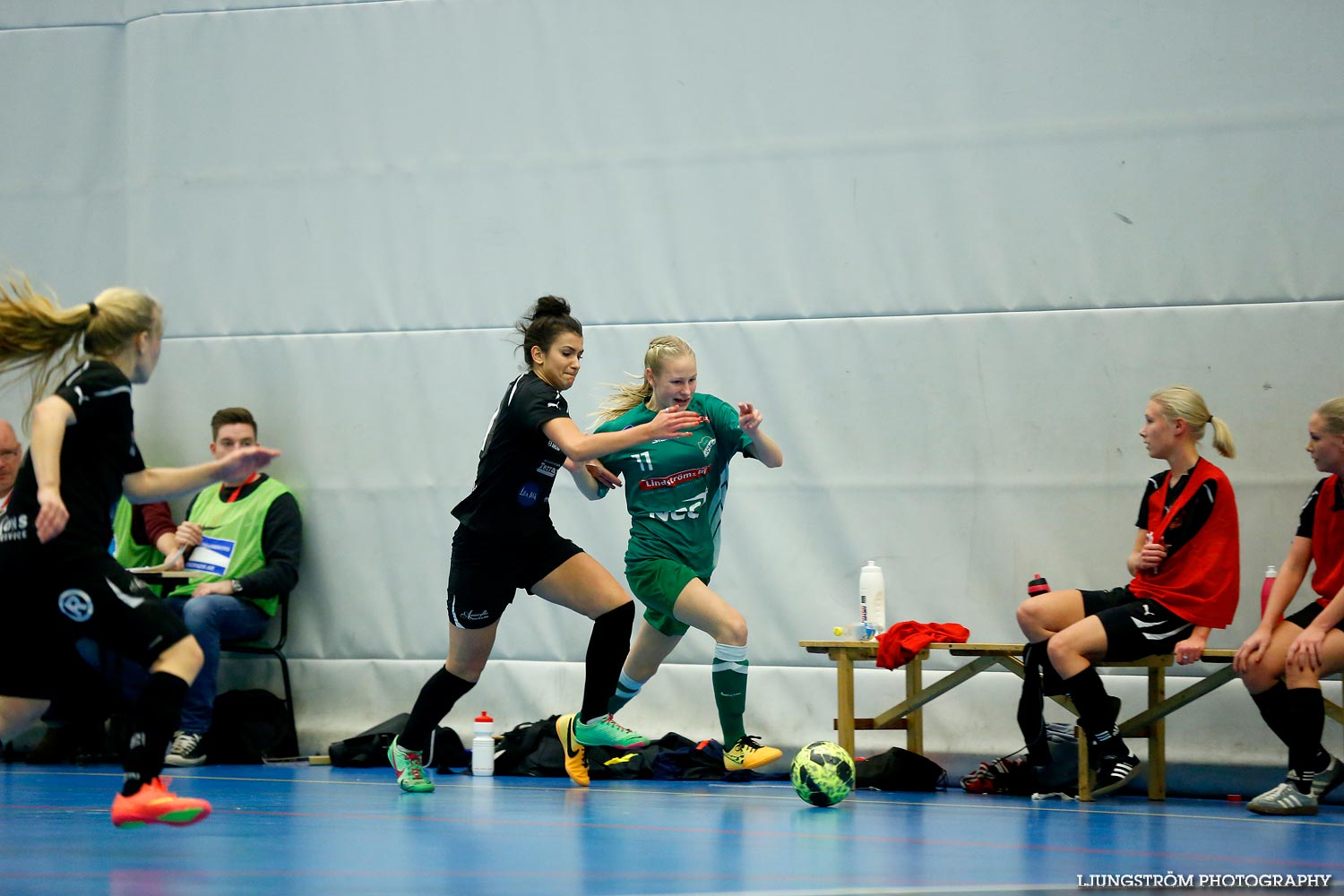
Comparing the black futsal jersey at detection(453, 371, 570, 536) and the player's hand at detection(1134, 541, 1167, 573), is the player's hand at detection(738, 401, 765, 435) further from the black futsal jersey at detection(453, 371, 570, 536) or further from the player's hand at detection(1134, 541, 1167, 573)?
the player's hand at detection(1134, 541, 1167, 573)

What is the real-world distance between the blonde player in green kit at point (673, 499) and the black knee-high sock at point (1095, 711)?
53.5 inches

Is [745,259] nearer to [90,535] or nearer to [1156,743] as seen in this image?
[1156,743]

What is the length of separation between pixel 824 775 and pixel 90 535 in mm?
2870

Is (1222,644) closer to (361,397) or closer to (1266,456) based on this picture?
(1266,456)

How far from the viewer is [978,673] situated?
7016 mm

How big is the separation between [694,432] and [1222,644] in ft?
8.74

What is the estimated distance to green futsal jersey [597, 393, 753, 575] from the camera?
6.41m

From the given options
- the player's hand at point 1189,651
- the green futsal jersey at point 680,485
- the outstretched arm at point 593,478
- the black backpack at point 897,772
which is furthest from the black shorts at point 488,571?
the player's hand at point 1189,651

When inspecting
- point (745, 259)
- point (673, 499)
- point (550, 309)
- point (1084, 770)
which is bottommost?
point (1084, 770)

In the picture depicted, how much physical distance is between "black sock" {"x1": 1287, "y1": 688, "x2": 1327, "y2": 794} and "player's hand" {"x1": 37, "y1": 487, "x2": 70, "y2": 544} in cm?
453

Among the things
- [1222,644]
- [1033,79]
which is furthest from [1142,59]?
[1222,644]

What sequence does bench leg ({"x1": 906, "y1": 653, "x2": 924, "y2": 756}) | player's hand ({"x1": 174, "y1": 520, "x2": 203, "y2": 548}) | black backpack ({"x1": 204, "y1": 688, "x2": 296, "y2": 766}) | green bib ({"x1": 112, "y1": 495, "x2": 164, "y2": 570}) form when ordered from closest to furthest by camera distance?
1. bench leg ({"x1": 906, "y1": 653, "x2": 924, "y2": 756})
2. black backpack ({"x1": 204, "y1": 688, "x2": 296, "y2": 766})
3. player's hand ({"x1": 174, "y1": 520, "x2": 203, "y2": 548})
4. green bib ({"x1": 112, "y1": 495, "x2": 164, "y2": 570})

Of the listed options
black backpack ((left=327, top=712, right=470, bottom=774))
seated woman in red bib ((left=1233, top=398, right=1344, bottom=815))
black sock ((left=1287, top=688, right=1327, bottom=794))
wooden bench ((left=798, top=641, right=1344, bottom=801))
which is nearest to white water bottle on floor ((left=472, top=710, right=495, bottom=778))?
black backpack ((left=327, top=712, right=470, bottom=774))

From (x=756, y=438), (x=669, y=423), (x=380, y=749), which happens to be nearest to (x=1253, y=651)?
(x=756, y=438)
